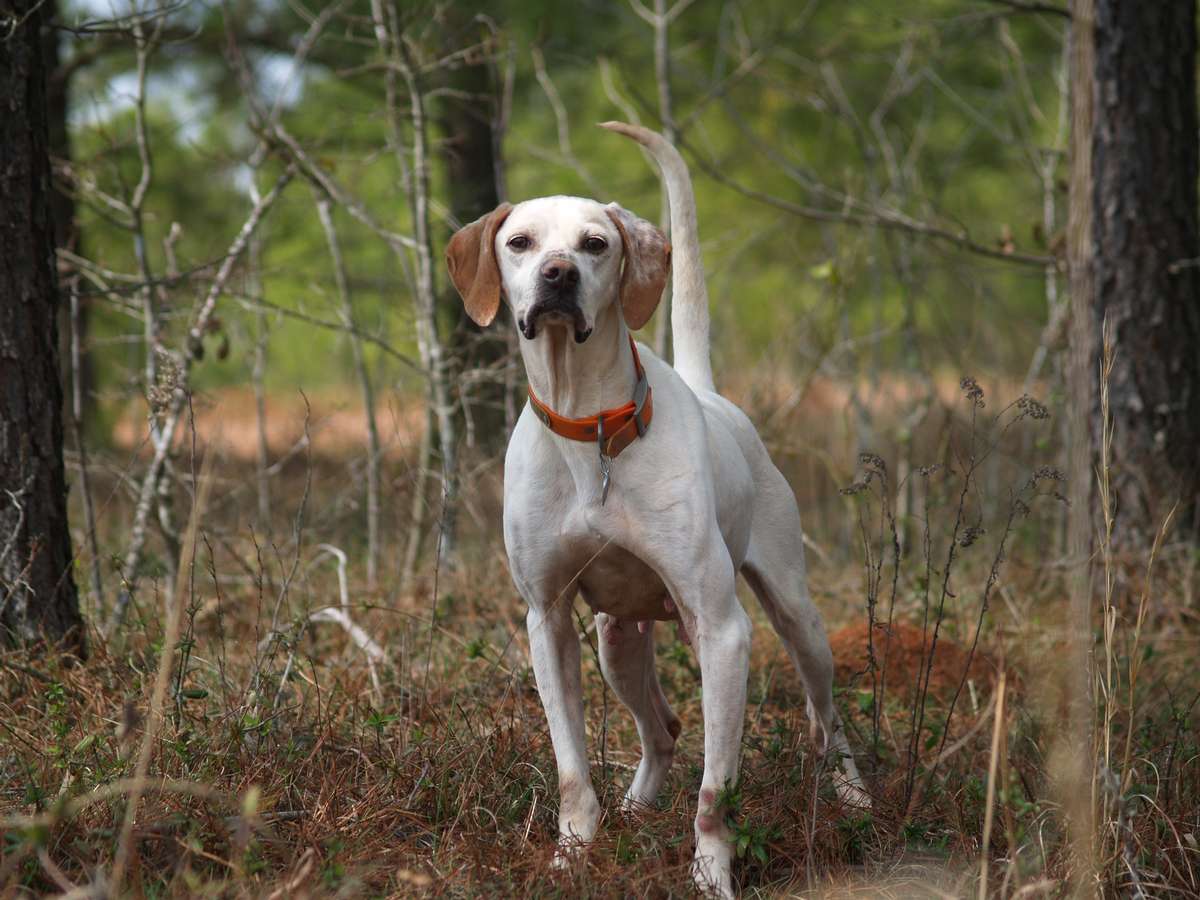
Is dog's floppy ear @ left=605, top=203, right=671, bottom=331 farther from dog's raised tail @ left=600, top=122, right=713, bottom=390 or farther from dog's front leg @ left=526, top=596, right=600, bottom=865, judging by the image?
dog's front leg @ left=526, top=596, right=600, bottom=865

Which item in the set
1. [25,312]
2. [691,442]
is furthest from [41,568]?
[691,442]

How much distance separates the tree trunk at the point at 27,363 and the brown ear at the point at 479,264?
1.46 metres

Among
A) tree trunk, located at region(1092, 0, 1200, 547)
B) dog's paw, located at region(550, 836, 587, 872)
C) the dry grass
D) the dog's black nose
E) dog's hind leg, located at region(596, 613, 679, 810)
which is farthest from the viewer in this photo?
tree trunk, located at region(1092, 0, 1200, 547)

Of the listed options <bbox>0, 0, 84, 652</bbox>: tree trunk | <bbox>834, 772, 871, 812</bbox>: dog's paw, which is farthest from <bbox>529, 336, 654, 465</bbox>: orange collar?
<bbox>0, 0, 84, 652</bbox>: tree trunk

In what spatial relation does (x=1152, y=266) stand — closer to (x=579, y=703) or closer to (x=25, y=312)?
(x=579, y=703)

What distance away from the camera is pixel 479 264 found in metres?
3.16

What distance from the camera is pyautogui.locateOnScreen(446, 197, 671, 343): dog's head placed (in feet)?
9.63

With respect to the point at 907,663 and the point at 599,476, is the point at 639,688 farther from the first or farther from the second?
the point at 907,663

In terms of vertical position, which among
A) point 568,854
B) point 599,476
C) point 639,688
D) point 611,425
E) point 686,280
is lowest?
point 568,854

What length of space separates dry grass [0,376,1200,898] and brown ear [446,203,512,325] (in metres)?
0.77

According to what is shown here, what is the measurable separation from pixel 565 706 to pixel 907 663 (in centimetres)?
200

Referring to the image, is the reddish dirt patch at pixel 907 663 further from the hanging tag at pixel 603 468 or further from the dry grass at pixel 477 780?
the hanging tag at pixel 603 468

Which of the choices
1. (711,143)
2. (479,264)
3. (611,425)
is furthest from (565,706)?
(711,143)

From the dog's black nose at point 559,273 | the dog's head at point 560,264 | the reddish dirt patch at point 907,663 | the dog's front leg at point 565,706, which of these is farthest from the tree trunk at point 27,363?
the reddish dirt patch at point 907,663
